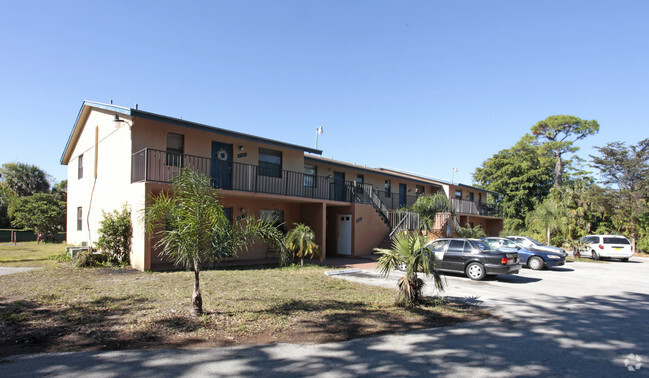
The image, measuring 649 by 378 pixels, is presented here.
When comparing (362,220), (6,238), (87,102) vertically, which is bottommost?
(6,238)

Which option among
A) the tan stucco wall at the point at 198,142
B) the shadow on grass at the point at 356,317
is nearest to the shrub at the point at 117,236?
the tan stucco wall at the point at 198,142

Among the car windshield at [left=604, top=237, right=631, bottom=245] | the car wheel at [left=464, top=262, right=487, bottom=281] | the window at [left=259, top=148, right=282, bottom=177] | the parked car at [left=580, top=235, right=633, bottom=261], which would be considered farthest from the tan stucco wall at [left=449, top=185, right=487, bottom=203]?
the car wheel at [left=464, top=262, right=487, bottom=281]

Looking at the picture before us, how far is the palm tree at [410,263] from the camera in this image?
7754mm

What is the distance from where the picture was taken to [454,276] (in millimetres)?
13336

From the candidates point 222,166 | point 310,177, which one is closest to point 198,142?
point 222,166

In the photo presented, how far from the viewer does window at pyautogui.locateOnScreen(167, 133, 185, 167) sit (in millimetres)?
13969

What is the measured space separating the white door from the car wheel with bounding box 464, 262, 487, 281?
7050mm

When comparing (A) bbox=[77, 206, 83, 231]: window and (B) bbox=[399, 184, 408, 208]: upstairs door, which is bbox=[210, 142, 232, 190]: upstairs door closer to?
(A) bbox=[77, 206, 83, 231]: window

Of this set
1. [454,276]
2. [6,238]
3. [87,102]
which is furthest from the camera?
[6,238]

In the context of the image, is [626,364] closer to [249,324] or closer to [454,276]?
[249,324]

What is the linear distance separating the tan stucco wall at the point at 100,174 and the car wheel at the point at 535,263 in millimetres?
16317

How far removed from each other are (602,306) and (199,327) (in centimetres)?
877

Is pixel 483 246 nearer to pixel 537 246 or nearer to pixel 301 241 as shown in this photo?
pixel 537 246

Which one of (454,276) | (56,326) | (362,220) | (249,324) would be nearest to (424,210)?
(362,220)
